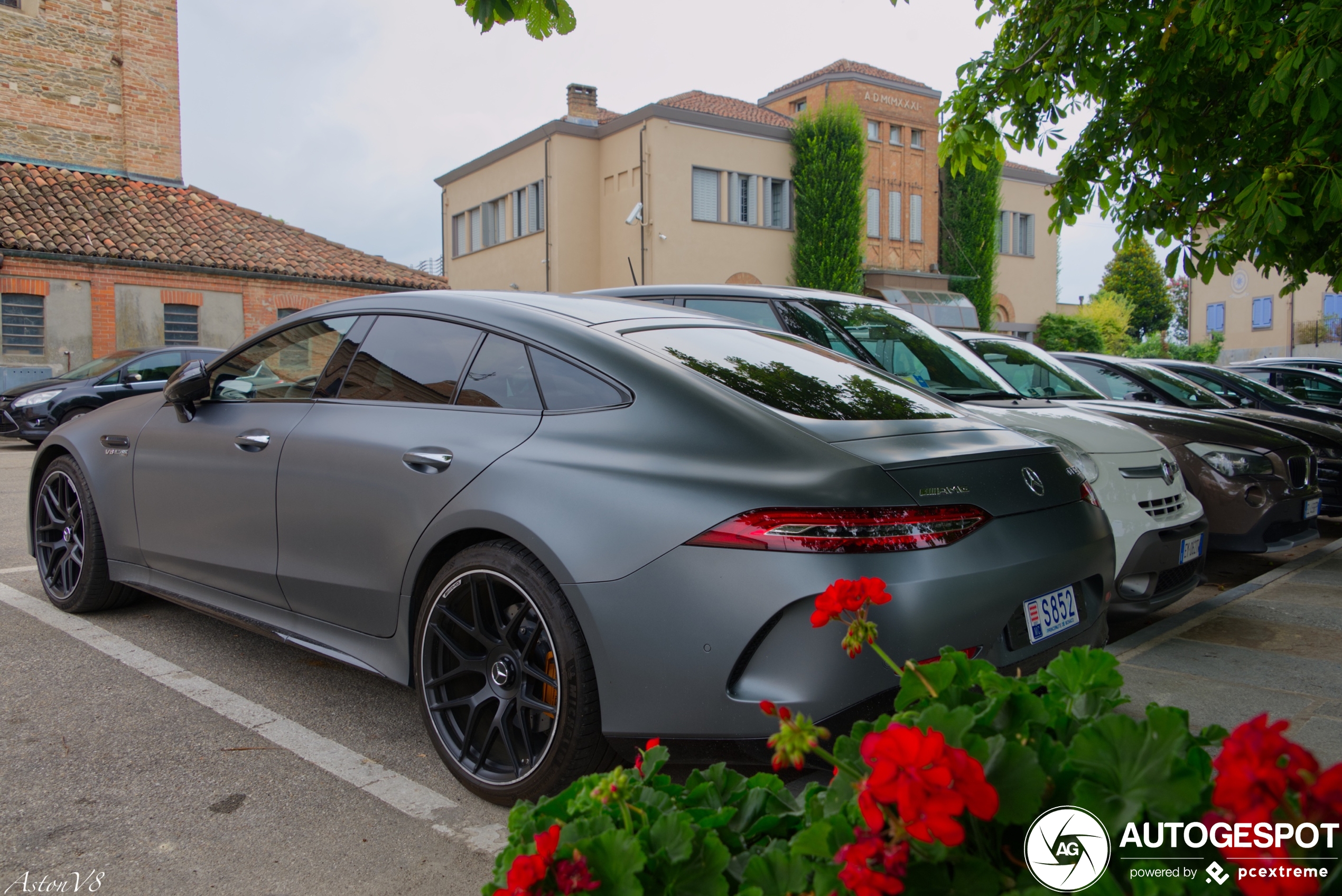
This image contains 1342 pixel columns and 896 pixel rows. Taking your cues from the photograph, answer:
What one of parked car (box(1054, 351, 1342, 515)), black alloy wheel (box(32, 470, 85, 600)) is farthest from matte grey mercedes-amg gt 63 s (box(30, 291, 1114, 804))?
parked car (box(1054, 351, 1342, 515))

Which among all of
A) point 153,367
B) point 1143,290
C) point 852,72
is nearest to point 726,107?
point 852,72

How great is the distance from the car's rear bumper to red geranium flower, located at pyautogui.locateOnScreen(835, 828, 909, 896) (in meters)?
1.13

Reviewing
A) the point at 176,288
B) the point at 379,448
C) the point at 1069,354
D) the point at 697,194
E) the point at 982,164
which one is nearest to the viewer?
the point at 379,448

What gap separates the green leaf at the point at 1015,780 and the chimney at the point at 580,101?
35.3 meters

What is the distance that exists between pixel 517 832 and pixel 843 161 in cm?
3277

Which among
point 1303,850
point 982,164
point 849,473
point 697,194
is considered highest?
point 697,194

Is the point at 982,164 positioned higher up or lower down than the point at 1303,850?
higher up

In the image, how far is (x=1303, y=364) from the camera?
43.6ft

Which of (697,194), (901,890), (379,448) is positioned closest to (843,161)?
(697,194)

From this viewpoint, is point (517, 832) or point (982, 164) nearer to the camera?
point (517, 832)

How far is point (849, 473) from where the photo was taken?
2.42 metres

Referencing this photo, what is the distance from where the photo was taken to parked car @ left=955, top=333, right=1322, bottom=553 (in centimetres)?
605

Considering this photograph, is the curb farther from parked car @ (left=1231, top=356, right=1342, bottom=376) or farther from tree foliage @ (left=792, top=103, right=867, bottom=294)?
tree foliage @ (left=792, top=103, right=867, bottom=294)

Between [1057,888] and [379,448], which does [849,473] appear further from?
[379,448]
